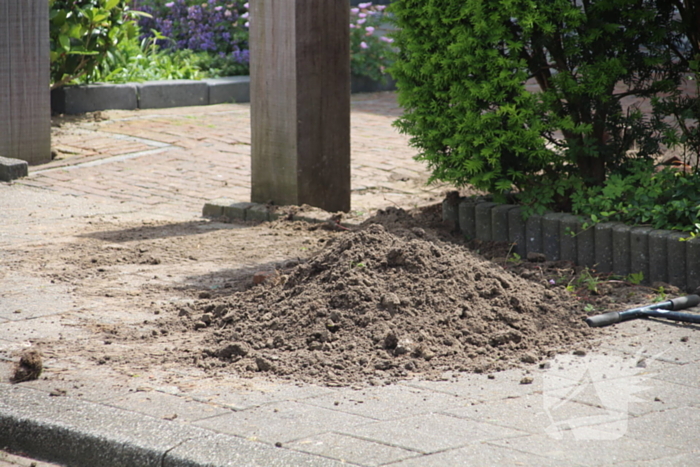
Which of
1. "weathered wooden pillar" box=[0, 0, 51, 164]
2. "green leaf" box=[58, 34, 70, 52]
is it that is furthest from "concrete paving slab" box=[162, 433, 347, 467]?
"green leaf" box=[58, 34, 70, 52]

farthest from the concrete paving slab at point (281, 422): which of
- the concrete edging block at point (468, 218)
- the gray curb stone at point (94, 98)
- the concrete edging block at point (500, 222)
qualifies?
the gray curb stone at point (94, 98)

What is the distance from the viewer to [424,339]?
155 inches

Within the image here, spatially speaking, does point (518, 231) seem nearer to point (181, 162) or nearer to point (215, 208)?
point (215, 208)

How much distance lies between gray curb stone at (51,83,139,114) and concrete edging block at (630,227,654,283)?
786cm

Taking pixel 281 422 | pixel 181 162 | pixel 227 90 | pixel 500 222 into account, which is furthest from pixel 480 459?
pixel 227 90

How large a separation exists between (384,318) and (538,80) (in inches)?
95.3

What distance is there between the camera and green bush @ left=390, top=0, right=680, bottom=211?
5.34 meters

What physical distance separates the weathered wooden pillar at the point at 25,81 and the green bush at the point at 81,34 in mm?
1012

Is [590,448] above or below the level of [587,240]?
below

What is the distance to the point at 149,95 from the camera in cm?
1163

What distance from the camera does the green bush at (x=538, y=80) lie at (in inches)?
210

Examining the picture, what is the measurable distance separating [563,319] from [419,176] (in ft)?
14.6

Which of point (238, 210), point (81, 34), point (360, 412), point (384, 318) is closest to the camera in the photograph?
point (360, 412)

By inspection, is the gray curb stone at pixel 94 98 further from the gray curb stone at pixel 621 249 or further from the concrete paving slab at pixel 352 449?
the concrete paving slab at pixel 352 449
